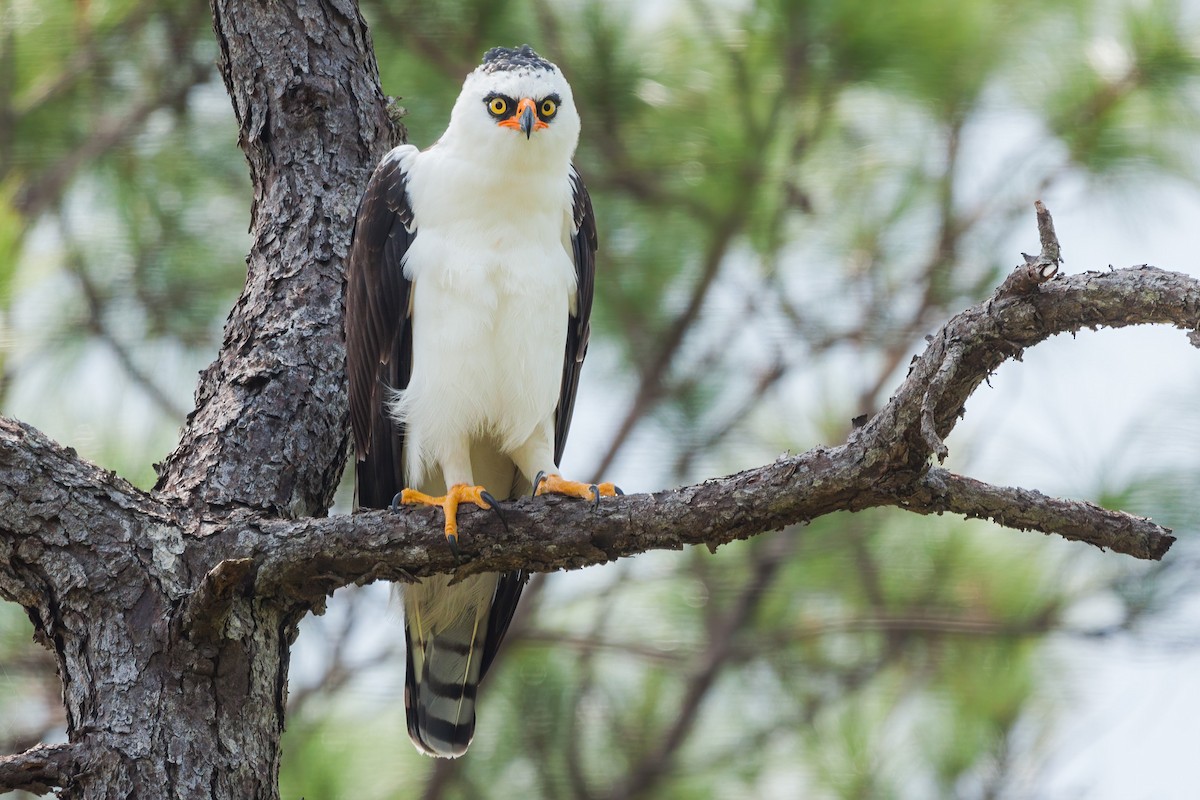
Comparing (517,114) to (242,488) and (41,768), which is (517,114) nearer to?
(242,488)

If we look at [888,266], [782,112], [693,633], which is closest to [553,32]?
[782,112]

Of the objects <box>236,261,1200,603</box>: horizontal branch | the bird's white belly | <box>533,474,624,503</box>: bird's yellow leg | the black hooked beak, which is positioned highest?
the black hooked beak

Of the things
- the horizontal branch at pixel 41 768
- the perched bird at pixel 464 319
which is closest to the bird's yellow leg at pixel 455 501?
the perched bird at pixel 464 319

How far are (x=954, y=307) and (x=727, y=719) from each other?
2035mm

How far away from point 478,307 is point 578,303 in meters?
0.44

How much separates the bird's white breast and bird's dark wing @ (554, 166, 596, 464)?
166mm

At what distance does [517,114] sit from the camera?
3945mm

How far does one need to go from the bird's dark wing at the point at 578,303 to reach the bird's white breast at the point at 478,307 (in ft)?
0.54

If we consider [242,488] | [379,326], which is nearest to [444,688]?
[242,488]

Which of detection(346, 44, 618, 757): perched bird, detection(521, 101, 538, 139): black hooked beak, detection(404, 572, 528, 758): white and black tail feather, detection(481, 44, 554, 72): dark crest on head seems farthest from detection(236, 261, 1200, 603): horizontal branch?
detection(481, 44, 554, 72): dark crest on head

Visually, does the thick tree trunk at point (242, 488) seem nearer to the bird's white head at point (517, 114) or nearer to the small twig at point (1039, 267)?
the bird's white head at point (517, 114)

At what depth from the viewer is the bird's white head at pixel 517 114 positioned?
3.93 meters

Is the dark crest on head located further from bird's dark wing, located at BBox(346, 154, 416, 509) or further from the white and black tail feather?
the white and black tail feather

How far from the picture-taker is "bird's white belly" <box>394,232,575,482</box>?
3.80 m
